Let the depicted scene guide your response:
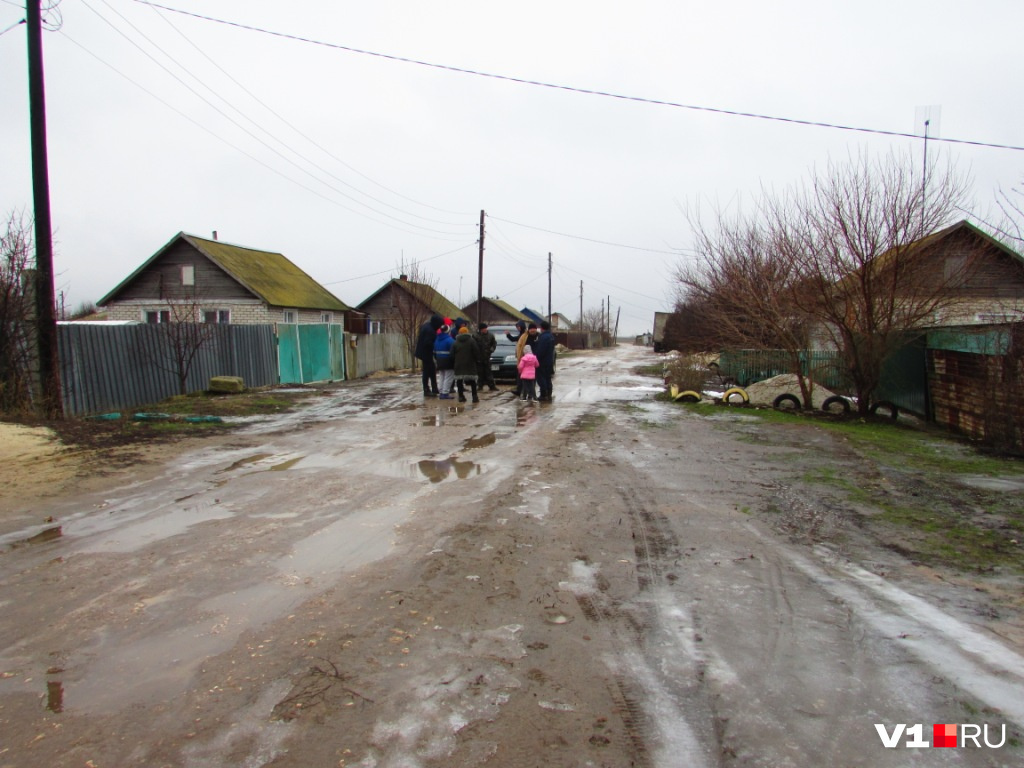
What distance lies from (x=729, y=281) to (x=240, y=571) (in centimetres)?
1551

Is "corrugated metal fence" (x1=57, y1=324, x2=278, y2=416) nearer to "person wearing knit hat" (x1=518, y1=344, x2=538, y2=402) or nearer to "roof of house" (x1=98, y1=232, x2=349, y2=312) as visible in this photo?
"person wearing knit hat" (x1=518, y1=344, x2=538, y2=402)

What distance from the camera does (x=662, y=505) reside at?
6.36 m

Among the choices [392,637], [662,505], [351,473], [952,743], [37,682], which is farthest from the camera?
[351,473]

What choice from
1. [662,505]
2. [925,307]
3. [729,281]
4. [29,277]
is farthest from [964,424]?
[29,277]

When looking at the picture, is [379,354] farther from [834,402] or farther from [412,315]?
[834,402]

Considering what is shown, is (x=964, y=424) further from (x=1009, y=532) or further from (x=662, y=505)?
(x=662, y=505)

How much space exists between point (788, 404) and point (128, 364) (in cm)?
1412

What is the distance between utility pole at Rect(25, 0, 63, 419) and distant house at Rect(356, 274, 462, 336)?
1158 centimetres

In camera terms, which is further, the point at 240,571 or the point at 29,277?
the point at 29,277

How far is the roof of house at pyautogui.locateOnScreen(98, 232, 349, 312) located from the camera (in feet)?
95.5

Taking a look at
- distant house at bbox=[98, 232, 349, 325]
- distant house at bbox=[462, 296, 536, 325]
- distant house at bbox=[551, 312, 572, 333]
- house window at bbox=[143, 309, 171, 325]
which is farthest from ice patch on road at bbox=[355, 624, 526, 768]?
distant house at bbox=[551, 312, 572, 333]

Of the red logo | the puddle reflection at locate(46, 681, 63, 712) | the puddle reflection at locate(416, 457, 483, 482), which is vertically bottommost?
the red logo

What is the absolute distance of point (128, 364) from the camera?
1366 centimetres

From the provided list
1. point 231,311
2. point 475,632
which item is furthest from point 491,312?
point 475,632
